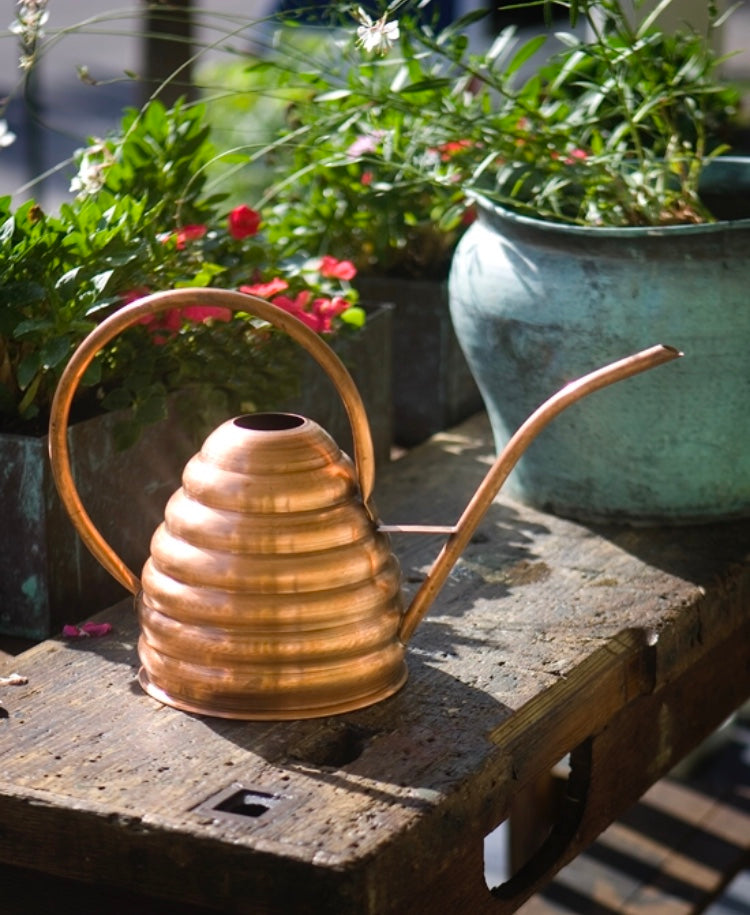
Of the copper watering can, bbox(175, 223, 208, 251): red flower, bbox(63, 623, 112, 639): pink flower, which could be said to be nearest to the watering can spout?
the copper watering can

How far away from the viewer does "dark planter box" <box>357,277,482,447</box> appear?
2.03 metres

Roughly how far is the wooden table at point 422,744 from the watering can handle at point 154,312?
171 millimetres

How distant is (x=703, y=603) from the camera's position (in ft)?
4.89

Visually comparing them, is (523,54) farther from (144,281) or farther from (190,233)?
(144,281)

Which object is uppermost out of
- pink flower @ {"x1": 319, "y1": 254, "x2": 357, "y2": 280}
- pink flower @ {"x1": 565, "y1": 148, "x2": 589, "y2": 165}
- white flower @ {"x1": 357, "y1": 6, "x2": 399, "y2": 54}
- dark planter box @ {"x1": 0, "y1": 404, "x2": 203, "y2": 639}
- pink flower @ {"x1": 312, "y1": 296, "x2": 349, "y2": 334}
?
white flower @ {"x1": 357, "y1": 6, "x2": 399, "y2": 54}

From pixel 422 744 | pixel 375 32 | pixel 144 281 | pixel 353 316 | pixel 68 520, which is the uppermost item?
pixel 375 32

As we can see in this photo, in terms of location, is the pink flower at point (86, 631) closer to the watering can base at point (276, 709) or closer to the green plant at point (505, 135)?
the watering can base at point (276, 709)

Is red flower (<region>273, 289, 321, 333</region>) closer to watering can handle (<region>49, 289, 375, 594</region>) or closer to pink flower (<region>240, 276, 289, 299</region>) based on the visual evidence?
pink flower (<region>240, 276, 289, 299</region>)

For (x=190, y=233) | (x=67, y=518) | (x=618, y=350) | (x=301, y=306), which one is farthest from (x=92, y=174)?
(x=618, y=350)

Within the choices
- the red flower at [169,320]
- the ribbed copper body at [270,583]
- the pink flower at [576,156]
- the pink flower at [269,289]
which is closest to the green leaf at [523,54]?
the pink flower at [576,156]

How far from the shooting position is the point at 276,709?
1.20 meters

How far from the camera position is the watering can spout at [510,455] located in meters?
1.13

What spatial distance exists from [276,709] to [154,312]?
0.35 m

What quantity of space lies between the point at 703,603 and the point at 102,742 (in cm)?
65
